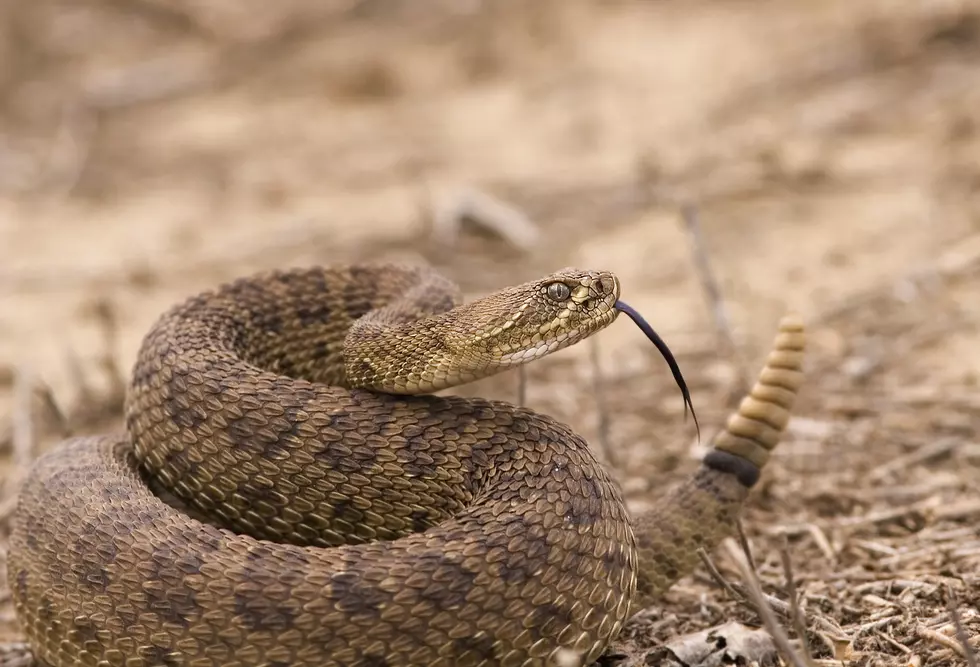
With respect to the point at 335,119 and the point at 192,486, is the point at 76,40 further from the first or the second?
the point at 192,486

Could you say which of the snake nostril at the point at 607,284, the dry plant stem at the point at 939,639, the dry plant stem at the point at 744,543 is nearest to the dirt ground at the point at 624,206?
the dry plant stem at the point at 939,639

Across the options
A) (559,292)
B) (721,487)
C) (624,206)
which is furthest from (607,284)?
(624,206)

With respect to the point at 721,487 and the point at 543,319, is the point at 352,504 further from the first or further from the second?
the point at 721,487

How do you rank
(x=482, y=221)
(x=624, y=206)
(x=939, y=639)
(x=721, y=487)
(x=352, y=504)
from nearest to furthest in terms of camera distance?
(x=939, y=639) < (x=352, y=504) < (x=721, y=487) < (x=482, y=221) < (x=624, y=206)

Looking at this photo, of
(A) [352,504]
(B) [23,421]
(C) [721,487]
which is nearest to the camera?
(A) [352,504]

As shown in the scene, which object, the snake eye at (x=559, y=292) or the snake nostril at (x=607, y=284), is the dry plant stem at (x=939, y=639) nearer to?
the snake nostril at (x=607, y=284)

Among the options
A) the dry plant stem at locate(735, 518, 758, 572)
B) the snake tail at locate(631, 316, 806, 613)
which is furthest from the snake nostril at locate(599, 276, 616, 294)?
the dry plant stem at locate(735, 518, 758, 572)

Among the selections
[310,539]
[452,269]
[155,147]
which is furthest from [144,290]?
[310,539]

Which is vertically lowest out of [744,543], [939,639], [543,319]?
[939,639]
